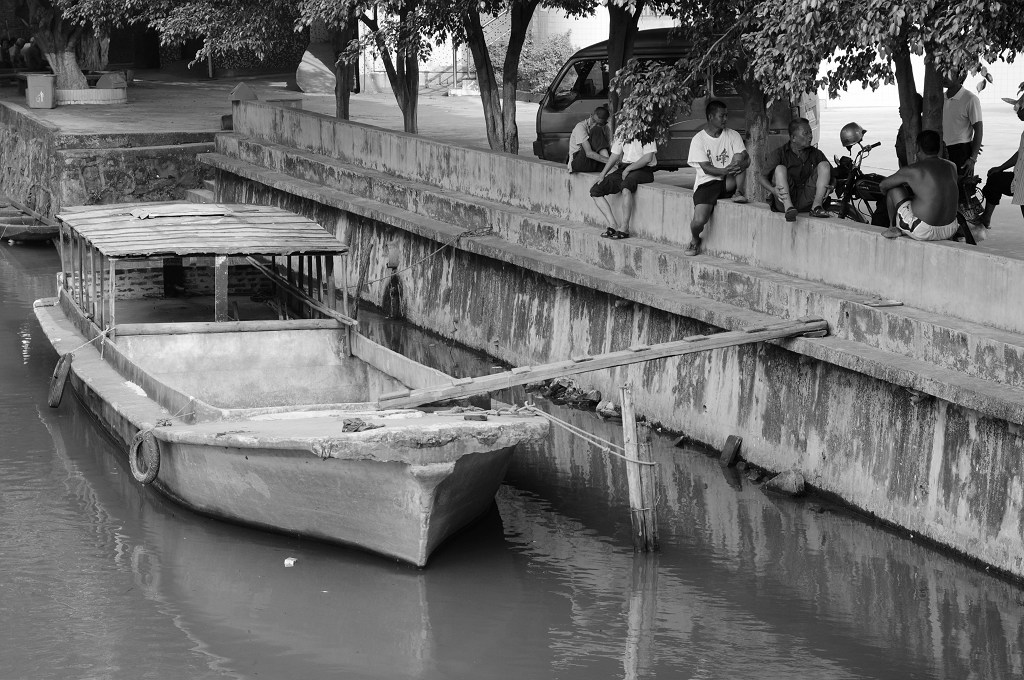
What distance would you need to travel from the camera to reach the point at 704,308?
1220cm

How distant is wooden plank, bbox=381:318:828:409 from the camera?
1039cm

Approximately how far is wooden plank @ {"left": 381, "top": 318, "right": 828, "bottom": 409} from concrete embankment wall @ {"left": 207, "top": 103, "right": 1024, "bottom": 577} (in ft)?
0.63

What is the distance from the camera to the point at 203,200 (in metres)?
23.5

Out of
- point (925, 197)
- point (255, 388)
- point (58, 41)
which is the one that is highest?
point (58, 41)

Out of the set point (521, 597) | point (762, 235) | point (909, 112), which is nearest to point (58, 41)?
point (909, 112)

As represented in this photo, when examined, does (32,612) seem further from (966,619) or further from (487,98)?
(487,98)

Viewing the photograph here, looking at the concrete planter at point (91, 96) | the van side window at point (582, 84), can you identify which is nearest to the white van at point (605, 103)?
the van side window at point (582, 84)

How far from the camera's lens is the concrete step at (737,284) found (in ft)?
32.0

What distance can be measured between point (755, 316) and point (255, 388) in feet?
14.8

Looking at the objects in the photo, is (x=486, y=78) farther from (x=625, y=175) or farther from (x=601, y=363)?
(x=601, y=363)

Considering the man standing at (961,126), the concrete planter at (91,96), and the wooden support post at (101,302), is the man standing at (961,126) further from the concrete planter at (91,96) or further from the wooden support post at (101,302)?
the concrete planter at (91,96)

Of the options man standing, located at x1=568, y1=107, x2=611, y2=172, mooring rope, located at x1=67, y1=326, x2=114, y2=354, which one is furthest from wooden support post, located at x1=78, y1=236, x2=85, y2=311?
man standing, located at x1=568, y1=107, x2=611, y2=172

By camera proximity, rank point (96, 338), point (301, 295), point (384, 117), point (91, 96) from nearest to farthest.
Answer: point (96, 338) < point (301, 295) < point (384, 117) < point (91, 96)

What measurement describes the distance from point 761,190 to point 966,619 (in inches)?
264
